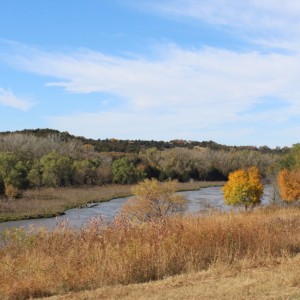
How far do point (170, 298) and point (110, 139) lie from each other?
6859 inches

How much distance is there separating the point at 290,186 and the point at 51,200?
1183 inches

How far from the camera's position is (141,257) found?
30.8 ft

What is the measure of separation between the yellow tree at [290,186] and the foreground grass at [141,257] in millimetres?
41768

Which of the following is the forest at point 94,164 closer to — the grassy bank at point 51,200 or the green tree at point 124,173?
the green tree at point 124,173

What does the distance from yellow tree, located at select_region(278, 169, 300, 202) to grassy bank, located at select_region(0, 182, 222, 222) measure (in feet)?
82.3

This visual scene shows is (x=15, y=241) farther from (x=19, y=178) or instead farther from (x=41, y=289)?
(x=19, y=178)

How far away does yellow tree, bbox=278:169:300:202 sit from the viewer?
52.2 metres

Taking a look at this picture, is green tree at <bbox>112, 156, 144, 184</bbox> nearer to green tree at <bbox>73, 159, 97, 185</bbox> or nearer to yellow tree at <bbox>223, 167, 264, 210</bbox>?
green tree at <bbox>73, 159, 97, 185</bbox>

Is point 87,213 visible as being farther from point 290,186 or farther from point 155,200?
point 290,186

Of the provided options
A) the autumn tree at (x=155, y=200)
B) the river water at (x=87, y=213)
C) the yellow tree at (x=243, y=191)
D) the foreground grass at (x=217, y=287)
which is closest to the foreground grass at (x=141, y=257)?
the foreground grass at (x=217, y=287)

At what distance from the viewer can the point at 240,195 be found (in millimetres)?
49406

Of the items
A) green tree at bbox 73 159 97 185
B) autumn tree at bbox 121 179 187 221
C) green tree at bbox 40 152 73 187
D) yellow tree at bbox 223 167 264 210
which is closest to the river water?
yellow tree at bbox 223 167 264 210

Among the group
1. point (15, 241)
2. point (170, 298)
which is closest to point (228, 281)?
point (170, 298)

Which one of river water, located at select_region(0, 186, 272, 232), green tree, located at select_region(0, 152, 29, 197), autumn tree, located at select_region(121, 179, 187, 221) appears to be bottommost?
river water, located at select_region(0, 186, 272, 232)
